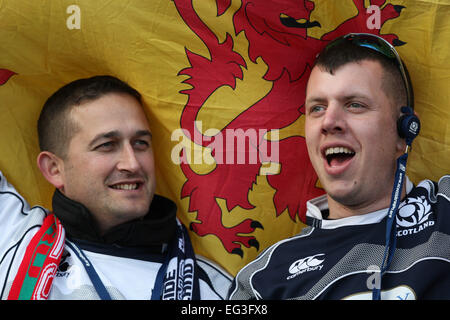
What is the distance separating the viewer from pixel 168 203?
8.63 ft

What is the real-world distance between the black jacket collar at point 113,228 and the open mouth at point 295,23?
1029mm

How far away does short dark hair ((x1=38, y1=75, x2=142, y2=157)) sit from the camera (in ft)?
8.34

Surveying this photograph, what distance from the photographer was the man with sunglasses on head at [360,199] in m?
2.02

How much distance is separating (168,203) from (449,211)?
4.17 feet

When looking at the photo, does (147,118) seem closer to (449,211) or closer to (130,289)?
(130,289)

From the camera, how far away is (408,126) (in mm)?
2143

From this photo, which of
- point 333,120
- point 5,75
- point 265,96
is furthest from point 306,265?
point 5,75

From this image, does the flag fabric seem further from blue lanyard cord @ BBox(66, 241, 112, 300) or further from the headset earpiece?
blue lanyard cord @ BBox(66, 241, 112, 300)

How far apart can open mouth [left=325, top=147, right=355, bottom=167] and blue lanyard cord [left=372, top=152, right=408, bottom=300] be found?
200 mm

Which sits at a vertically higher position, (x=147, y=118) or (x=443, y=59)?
(x=443, y=59)

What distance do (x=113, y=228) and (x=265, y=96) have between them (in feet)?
3.10

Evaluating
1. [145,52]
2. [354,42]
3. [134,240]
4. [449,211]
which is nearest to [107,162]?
[134,240]

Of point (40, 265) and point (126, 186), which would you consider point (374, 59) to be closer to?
point (126, 186)

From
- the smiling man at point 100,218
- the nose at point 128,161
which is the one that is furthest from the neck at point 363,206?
the nose at point 128,161
